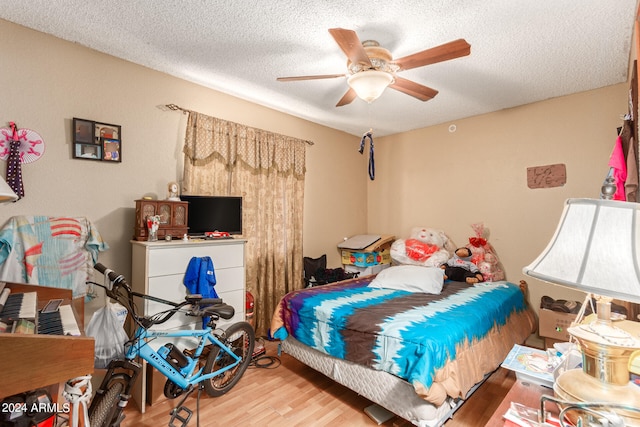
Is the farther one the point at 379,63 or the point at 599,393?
the point at 379,63

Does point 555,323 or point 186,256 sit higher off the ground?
point 186,256

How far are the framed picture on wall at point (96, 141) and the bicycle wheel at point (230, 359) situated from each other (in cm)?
168

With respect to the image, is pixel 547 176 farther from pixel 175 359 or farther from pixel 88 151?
pixel 88 151

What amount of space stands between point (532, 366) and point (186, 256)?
226 centimetres

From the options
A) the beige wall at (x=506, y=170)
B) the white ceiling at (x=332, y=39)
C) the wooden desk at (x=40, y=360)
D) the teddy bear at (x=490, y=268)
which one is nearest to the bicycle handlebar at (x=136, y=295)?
the wooden desk at (x=40, y=360)

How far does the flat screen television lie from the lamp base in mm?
2570

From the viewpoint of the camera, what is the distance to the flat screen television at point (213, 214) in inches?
108

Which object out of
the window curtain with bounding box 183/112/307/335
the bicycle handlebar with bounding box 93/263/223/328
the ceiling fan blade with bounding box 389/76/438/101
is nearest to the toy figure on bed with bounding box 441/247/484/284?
the window curtain with bounding box 183/112/307/335

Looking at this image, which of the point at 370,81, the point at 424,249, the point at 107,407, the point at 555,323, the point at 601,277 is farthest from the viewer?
the point at 424,249

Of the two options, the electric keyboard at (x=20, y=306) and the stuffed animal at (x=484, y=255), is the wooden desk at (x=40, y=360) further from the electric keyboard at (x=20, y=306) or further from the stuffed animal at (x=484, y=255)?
the stuffed animal at (x=484, y=255)

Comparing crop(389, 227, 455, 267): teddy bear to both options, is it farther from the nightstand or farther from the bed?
the nightstand

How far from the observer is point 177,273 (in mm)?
2371

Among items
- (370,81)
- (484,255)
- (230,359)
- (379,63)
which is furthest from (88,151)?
(484,255)

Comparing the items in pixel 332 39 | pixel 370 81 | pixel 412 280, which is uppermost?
pixel 332 39
